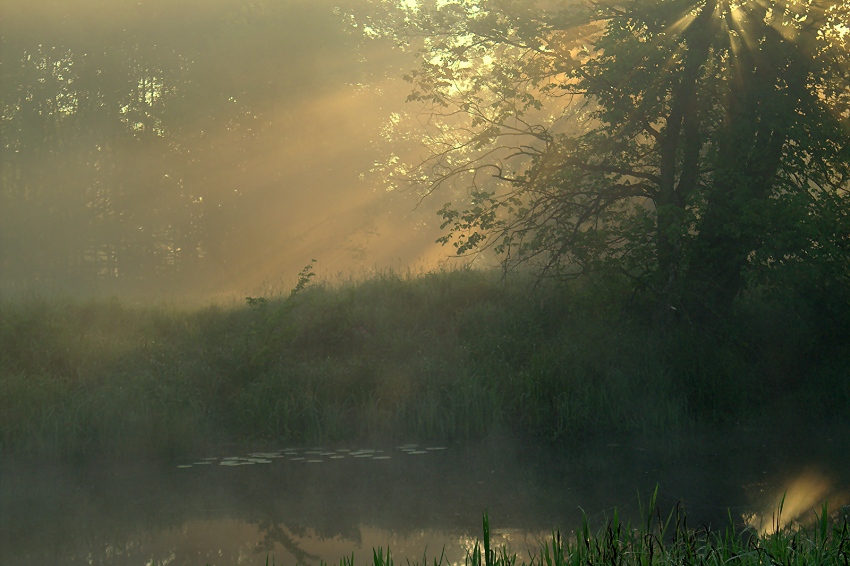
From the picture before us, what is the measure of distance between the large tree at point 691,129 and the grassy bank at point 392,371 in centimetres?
101

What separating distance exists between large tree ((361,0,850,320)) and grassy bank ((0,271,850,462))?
1.01 metres

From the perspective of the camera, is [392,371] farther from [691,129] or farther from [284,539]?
[691,129]

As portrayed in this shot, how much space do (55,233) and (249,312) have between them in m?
17.7

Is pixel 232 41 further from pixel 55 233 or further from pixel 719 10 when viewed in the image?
pixel 719 10

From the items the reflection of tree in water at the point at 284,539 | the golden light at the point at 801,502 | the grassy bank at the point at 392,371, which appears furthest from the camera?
the grassy bank at the point at 392,371

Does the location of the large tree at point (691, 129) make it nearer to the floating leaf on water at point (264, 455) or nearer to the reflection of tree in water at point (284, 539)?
the floating leaf on water at point (264, 455)

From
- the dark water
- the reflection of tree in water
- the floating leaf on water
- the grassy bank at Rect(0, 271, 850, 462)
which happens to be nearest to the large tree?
the grassy bank at Rect(0, 271, 850, 462)

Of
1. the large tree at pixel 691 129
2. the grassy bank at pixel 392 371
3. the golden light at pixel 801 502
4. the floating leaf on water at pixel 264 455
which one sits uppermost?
the large tree at pixel 691 129

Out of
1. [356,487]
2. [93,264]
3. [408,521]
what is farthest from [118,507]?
[93,264]

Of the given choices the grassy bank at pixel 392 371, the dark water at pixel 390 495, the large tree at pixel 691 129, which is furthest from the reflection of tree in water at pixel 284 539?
the large tree at pixel 691 129

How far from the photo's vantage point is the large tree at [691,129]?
1388 centimetres

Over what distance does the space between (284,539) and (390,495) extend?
1.83 meters

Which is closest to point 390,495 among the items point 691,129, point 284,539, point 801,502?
point 284,539

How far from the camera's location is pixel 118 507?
400 inches
